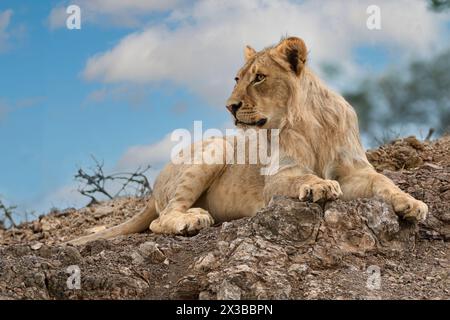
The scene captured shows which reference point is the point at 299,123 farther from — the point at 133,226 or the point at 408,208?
the point at 133,226

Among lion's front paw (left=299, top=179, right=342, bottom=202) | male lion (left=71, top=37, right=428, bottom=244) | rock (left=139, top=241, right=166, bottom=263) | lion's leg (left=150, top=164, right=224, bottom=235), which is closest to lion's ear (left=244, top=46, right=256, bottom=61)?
male lion (left=71, top=37, right=428, bottom=244)

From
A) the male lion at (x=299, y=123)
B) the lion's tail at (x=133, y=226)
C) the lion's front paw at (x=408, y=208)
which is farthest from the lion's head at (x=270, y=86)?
the lion's tail at (x=133, y=226)

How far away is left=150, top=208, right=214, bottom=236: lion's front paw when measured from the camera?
267 inches

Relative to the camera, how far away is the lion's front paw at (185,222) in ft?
22.2

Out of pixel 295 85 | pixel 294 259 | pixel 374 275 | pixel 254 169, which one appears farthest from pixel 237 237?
pixel 254 169

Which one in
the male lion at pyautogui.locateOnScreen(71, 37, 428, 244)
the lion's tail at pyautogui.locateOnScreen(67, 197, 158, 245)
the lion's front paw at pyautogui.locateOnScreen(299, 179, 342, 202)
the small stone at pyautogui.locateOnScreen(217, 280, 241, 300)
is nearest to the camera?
the small stone at pyautogui.locateOnScreen(217, 280, 241, 300)

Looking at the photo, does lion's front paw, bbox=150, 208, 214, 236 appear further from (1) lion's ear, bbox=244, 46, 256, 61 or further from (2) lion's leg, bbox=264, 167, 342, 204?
(1) lion's ear, bbox=244, 46, 256, 61

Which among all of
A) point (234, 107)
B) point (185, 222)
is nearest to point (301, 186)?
point (234, 107)

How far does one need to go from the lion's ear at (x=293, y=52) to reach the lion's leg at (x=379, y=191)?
0.86m

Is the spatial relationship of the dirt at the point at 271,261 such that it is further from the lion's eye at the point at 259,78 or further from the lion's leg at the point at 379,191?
the lion's eye at the point at 259,78

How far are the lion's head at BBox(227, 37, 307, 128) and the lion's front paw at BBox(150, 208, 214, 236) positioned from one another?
940 millimetres

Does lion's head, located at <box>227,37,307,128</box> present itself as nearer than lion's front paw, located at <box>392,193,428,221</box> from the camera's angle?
No

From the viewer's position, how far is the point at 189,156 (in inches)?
313

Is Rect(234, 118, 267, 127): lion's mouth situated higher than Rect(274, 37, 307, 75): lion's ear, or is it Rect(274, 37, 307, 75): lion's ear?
Rect(274, 37, 307, 75): lion's ear
